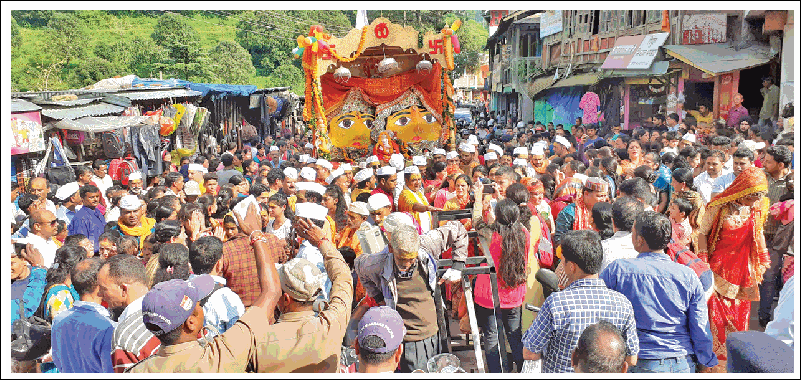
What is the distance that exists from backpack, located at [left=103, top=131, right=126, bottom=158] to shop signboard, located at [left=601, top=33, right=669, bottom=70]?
11470 mm

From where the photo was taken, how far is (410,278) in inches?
150

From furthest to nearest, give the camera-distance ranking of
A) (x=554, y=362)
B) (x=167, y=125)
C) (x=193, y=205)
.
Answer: (x=167, y=125), (x=193, y=205), (x=554, y=362)

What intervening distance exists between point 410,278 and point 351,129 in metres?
11.3

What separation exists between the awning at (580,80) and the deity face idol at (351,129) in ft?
21.0

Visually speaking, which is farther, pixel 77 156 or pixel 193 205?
pixel 77 156

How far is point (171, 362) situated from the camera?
2.43 metres

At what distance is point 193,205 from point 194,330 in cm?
287

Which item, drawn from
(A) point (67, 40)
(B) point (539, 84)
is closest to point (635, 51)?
(B) point (539, 84)

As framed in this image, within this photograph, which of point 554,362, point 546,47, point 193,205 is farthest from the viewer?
point 546,47

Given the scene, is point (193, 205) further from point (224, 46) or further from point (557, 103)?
Result: point (224, 46)

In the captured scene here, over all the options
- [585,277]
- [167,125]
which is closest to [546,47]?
[167,125]

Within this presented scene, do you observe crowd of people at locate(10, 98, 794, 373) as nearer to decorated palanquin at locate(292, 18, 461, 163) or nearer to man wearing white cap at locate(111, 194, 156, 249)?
man wearing white cap at locate(111, 194, 156, 249)

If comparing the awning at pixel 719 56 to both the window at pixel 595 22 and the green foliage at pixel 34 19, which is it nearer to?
the window at pixel 595 22

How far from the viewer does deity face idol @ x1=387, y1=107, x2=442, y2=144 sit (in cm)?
1450
